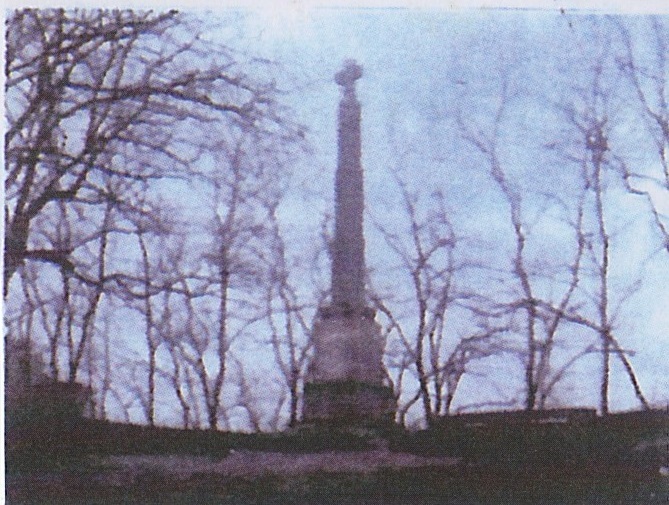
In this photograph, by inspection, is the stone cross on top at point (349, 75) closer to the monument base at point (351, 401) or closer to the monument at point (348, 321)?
the monument at point (348, 321)

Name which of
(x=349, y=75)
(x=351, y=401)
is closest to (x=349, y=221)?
(x=349, y=75)

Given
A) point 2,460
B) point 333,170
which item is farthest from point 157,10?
point 2,460

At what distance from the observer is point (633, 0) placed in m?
5.79

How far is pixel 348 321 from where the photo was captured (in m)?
5.68

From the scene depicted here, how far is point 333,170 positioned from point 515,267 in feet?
3.99

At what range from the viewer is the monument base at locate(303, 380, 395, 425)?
5676mm

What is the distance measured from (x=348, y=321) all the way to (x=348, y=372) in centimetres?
30

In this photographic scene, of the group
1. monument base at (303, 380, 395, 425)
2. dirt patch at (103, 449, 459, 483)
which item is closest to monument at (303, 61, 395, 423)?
monument base at (303, 380, 395, 425)

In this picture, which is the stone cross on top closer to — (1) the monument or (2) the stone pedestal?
(1) the monument

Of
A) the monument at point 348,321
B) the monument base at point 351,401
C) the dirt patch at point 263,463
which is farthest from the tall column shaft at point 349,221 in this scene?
the dirt patch at point 263,463

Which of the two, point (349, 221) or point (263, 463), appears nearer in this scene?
point (263, 463)

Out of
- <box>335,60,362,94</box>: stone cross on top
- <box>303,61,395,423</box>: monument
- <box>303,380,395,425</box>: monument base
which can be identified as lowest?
<box>303,380,395,425</box>: monument base

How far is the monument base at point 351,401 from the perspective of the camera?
5.68m

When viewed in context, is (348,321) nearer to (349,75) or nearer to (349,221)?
(349,221)
